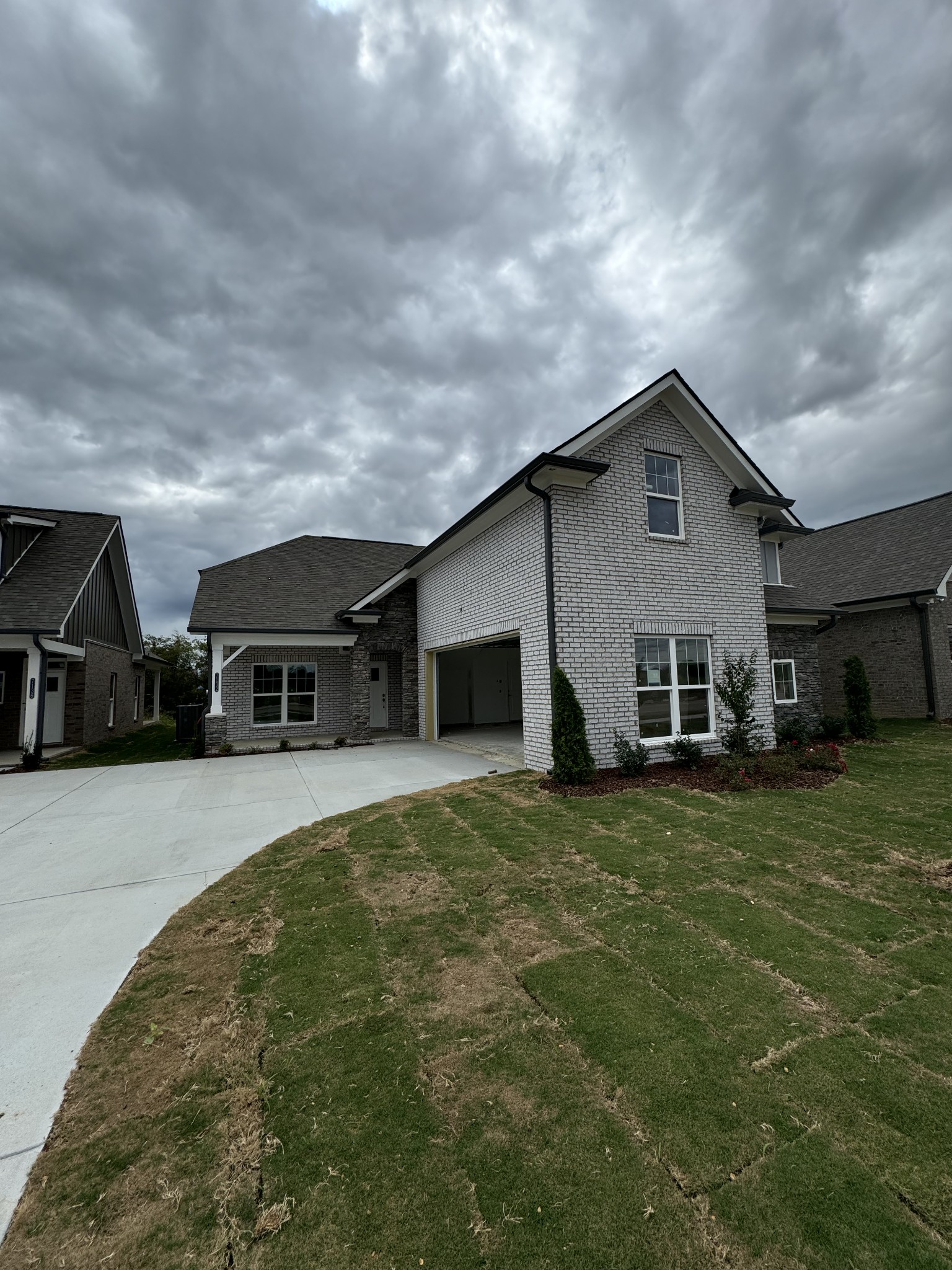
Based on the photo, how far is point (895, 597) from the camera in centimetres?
1650

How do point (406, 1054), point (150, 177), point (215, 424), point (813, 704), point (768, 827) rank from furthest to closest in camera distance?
point (215, 424) < point (813, 704) < point (150, 177) < point (768, 827) < point (406, 1054)

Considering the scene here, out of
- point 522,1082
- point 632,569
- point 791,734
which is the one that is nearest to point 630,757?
point 632,569

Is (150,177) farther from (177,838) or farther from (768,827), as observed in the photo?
(768,827)

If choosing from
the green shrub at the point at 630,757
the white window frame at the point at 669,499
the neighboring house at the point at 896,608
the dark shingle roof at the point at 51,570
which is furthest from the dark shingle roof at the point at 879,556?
the dark shingle roof at the point at 51,570

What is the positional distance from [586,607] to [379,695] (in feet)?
30.5

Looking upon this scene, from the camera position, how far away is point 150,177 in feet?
28.9

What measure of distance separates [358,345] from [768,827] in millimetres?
14138

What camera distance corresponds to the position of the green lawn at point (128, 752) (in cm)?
1267

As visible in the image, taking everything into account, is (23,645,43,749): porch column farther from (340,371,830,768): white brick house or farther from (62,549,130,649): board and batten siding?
(340,371,830,768): white brick house

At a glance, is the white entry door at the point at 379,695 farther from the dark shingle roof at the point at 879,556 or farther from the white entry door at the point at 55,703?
the dark shingle roof at the point at 879,556

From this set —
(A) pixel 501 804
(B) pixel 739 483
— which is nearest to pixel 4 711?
(A) pixel 501 804

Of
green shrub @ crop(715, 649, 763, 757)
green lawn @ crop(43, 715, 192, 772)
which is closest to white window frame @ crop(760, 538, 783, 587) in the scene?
green shrub @ crop(715, 649, 763, 757)

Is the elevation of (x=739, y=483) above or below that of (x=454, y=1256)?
above

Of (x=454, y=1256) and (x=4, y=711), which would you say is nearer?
(x=454, y=1256)
